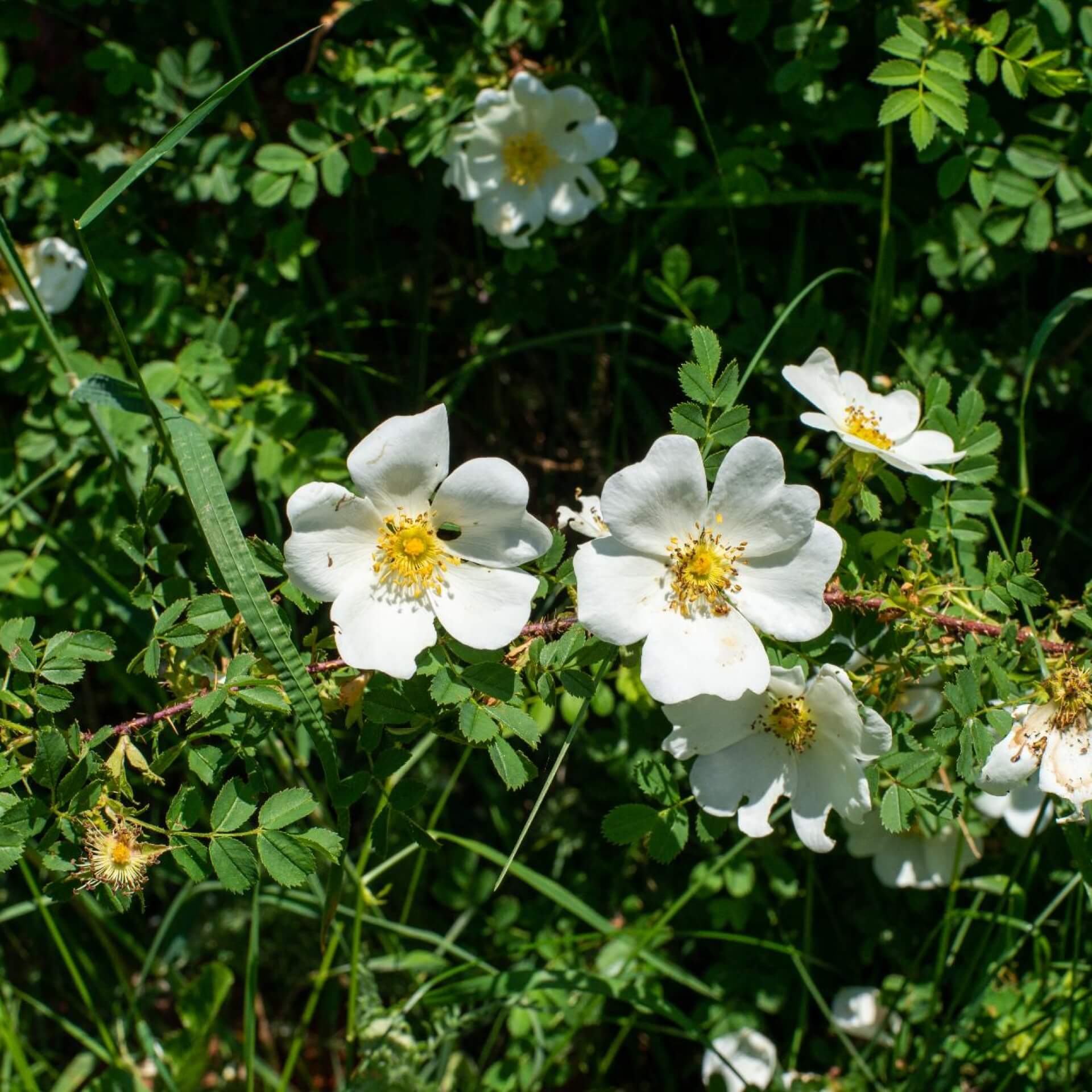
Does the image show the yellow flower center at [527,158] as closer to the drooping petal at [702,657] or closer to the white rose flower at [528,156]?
the white rose flower at [528,156]

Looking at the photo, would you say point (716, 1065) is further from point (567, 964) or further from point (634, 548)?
point (634, 548)

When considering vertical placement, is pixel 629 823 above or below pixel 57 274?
below

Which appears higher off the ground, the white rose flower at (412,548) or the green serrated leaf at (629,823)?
the white rose flower at (412,548)

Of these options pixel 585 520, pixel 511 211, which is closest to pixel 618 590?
pixel 585 520

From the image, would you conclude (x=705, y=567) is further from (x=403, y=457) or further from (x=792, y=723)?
(x=403, y=457)

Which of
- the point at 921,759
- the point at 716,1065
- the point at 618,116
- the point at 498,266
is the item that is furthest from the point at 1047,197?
the point at 716,1065

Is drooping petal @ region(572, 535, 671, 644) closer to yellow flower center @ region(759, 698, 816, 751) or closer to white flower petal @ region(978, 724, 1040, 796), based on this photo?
yellow flower center @ region(759, 698, 816, 751)

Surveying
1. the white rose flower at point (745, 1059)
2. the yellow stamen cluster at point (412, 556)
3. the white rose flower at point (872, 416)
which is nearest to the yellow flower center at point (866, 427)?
the white rose flower at point (872, 416)

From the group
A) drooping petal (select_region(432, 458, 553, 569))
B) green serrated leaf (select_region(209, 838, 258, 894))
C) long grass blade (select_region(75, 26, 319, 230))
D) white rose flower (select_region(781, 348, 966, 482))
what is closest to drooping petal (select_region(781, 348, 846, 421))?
white rose flower (select_region(781, 348, 966, 482))
